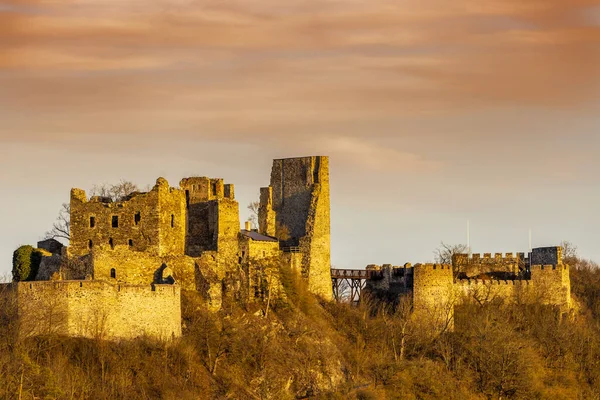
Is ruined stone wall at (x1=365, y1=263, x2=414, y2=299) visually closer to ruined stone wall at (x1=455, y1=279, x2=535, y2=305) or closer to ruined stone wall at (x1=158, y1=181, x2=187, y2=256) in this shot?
ruined stone wall at (x1=455, y1=279, x2=535, y2=305)

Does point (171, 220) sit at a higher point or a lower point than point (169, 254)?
higher

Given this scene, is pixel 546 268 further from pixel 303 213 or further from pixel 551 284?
pixel 303 213

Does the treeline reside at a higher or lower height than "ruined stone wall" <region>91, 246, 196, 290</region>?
lower

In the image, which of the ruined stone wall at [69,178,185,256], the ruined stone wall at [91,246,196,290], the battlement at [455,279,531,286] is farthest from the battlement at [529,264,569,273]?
the ruined stone wall at [69,178,185,256]

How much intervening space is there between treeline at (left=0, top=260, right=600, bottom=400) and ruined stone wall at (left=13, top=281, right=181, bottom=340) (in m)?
0.61

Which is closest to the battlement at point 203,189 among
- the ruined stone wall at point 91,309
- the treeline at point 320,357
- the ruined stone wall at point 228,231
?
the ruined stone wall at point 228,231

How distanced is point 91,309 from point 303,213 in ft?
76.8

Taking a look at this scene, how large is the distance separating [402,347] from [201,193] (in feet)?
47.0

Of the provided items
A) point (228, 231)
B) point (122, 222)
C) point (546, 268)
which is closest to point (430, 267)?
point (546, 268)

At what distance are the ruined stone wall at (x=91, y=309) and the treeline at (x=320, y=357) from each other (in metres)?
0.61

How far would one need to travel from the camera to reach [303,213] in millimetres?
101625

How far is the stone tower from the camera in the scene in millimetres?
100188

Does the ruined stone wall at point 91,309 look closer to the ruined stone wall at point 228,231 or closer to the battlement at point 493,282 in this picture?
the ruined stone wall at point 228,231

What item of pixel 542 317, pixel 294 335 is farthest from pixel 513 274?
pixel 294 335
